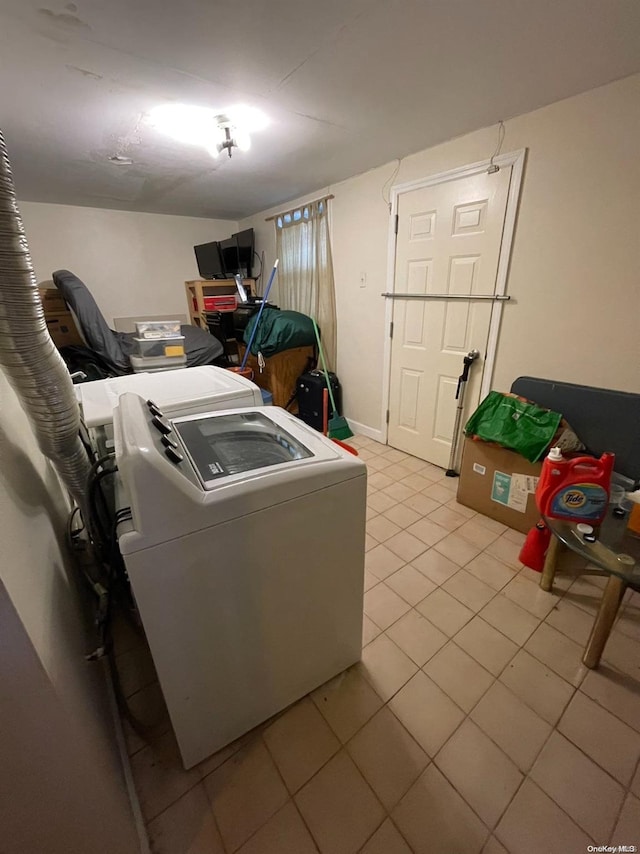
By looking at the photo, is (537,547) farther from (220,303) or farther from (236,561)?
(220,303)

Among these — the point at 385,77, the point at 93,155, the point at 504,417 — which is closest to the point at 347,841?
the point at 504,417

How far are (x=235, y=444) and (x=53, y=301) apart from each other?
140 inches

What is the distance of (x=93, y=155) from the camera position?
7.41 feet

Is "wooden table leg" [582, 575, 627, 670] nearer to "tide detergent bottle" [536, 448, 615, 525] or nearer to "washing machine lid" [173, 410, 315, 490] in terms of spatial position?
"tide detergent bottle" [536, 448, 615, 525]

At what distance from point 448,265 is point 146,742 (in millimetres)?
2896

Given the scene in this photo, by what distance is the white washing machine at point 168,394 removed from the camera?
4.30 ft

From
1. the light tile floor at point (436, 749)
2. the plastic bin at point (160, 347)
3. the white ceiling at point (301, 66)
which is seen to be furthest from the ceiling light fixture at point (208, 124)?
the light tile floor at point (436, 749)

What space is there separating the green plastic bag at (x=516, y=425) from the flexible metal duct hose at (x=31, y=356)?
1998 mm

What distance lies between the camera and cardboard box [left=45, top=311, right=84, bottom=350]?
3422 millimetres

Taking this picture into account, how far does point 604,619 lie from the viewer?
124 centimetres

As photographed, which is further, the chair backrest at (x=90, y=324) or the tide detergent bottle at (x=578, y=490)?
the chair backrest at (x=90, y=324)

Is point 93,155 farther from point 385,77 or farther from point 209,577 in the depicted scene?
point 209,577

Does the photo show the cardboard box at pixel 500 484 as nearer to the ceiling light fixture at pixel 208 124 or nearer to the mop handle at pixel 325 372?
the mop handle at pixel 325 372
